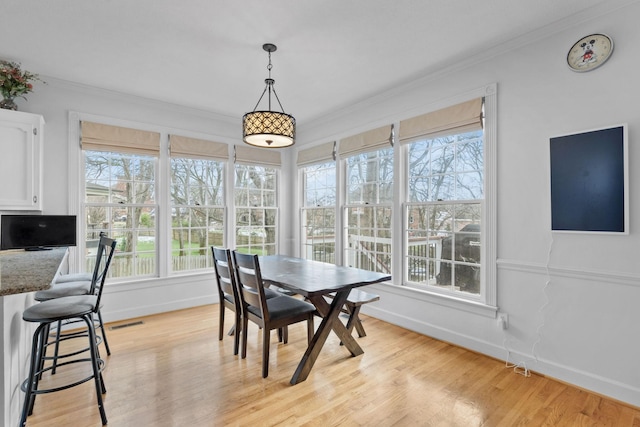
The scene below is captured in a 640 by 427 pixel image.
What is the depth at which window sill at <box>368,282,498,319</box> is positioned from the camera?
2869 mm

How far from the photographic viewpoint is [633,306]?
2.15m

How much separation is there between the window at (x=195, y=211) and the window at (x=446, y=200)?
2643 millimetres

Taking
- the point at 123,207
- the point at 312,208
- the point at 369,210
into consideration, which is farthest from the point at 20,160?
A: the point at 369,210

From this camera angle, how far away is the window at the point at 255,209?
4840 mm

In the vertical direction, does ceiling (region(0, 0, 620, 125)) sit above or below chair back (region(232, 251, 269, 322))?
above

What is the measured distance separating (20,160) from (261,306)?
2.74m

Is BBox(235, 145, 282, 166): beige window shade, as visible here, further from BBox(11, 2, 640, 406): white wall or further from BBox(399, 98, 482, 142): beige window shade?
BBox(399, 98, 482, 142): beige window shade

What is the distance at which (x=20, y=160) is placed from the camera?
9.95ft

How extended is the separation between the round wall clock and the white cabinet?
468 centimetres

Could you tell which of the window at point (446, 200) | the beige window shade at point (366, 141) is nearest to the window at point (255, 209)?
the beige window shade at point (366, 141)

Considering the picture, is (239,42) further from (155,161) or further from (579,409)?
(579,409)

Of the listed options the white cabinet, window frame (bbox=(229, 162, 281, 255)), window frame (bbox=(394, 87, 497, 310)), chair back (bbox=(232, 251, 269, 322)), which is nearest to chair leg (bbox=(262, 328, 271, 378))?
chair back (bbox=(232, 251, 269, 322))

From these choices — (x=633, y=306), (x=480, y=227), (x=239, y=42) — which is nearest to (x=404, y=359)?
(x=480, y=227)

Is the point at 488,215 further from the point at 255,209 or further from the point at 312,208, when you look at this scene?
the point at 255,209
